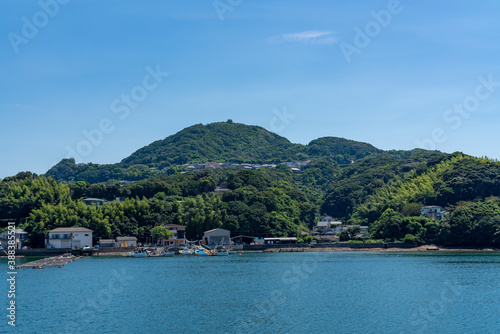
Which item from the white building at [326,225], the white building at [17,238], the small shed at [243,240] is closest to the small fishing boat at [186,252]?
the small shed at [243,240]

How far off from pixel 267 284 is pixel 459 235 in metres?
39.9

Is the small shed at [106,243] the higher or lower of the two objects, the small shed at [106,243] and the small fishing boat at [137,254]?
the higher

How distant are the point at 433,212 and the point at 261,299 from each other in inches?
2198

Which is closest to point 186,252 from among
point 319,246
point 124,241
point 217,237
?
point 217,237

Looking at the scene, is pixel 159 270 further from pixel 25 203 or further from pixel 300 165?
pixel 300 165

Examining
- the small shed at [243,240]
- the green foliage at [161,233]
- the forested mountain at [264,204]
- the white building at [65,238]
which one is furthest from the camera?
the small shed at [243,240]

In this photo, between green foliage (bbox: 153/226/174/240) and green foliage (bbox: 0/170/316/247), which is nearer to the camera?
green foliage (bbox: 0/170/316/247)

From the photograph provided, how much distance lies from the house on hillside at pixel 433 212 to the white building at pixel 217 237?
29327 mm

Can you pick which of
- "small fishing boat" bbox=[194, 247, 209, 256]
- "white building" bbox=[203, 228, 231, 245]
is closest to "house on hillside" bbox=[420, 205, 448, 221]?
"white building" bbox=[203, 228, 231, 245]

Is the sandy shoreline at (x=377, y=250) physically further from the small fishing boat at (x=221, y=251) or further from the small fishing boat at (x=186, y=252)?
the small fishing boat at (x=186, y=252)

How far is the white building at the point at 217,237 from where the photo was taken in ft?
242

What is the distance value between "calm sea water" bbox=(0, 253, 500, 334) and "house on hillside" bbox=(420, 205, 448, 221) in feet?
101

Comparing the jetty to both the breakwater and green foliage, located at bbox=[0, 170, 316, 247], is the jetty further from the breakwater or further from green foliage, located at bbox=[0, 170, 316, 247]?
the breakwater

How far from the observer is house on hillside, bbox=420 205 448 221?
7819 cm
